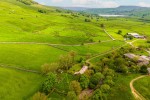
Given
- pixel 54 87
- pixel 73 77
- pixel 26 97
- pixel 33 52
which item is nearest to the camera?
pixel 26 97

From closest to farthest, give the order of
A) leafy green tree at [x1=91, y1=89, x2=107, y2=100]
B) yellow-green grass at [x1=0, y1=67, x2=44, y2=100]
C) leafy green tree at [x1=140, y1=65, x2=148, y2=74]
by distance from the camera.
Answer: leafy green tree at [x1=91, y1=89, x2=107, y2=100]
yellow-green grass at [x1=0, y1=67, x2=44, y2=100]
leafy green tree at [x1=140, y1=65, x2=148, y2=74]

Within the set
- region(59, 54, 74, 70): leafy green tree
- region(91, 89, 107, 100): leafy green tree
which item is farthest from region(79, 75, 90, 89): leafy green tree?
region(59, 54, 74, 70): leafy green tree

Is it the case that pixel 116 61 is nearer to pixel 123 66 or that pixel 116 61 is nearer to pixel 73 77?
pixel 123 66

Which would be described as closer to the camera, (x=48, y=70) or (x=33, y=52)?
(x=48, y=70)

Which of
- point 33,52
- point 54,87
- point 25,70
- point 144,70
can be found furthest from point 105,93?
point 33,52

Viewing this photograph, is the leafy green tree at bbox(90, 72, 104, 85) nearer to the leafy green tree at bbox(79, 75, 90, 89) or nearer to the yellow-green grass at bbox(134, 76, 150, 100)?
the leafy green tree at bbox(79, 75, 90, 89)
